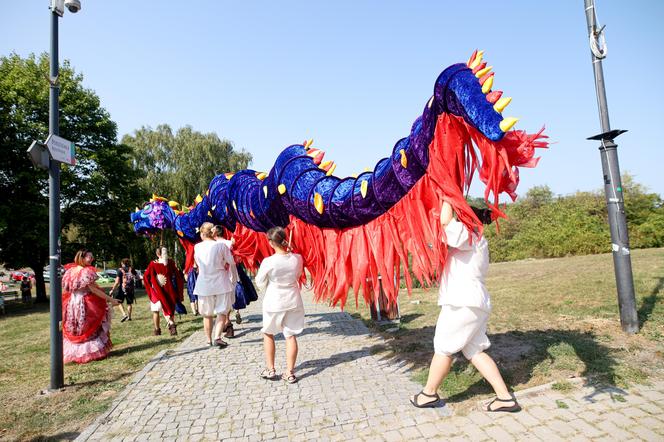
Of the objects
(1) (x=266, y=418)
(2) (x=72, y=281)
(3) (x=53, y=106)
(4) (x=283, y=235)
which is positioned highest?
(3) (x=53, y=106)

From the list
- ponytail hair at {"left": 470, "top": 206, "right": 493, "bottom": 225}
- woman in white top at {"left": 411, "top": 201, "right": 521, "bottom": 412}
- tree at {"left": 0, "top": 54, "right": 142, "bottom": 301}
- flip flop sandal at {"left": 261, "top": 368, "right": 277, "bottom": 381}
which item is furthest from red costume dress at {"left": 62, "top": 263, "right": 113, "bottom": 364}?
tree at {"left": 0, "top": 54, "right": 142, "bottom": 301}

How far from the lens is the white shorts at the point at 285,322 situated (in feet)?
12.4

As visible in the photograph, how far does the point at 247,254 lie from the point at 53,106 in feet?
9.21

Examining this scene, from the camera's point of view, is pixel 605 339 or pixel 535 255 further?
pixel 535 255

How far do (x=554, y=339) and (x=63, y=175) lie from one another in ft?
55.1

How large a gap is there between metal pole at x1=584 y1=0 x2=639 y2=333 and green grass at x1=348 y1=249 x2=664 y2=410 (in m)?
0.31

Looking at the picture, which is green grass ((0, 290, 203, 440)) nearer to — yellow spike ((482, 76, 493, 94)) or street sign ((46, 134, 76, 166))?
street sign ((46, 134, 76, 166))

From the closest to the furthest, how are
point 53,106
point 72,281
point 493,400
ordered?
point 493,400, point 53,106, point 72,281

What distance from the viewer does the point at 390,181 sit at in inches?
118

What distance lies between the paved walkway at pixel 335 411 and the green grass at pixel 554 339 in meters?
0.30

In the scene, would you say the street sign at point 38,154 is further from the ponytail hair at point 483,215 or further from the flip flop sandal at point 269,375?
the ponytail hair at point 483,215

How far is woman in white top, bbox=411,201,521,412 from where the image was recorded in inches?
108

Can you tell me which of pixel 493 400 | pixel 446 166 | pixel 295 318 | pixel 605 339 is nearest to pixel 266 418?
pixel 295 318

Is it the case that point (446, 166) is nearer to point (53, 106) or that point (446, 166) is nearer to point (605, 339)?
point (605, 339)
